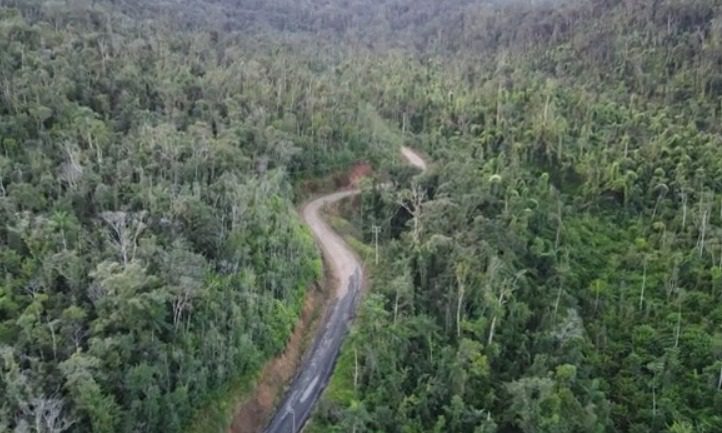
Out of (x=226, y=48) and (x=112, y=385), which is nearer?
(x=112, y=385)

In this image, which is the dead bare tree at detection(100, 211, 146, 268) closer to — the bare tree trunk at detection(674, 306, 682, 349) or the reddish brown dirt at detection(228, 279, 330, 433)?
the reddish brown dirt at detection(228, 279, 330, 433)

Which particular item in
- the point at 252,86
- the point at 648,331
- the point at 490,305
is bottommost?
the point at 648,331

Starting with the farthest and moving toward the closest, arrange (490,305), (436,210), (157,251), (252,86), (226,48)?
(226,48) → (252,86) → (436,210) → (490,305) → (157,251)

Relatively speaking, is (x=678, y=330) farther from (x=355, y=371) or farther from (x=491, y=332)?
(x=355, y=371)

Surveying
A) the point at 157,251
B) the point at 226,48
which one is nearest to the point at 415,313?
the point at 157,251

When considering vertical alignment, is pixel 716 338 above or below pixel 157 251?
below

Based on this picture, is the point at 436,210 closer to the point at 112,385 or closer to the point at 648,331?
the point at 648,331

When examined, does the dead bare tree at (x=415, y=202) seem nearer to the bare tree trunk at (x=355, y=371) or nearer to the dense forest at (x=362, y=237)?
the dense forest at (x=362, y=237)

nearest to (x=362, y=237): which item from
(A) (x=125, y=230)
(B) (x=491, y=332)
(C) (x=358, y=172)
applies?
(C) (x=358, y=172)

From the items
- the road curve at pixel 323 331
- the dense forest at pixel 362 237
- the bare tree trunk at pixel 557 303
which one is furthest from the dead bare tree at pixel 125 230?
the bare tree trunk at pixel 557 303
